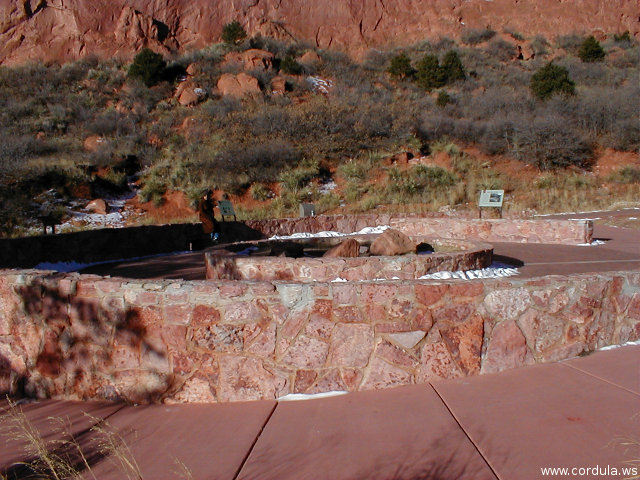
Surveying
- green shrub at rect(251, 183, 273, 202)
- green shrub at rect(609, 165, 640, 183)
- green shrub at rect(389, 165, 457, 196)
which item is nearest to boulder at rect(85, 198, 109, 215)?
green shrub at rect(251, 183, 273, 202)

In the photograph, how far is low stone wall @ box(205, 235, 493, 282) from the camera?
25.4 feet

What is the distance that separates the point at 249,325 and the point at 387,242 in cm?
643

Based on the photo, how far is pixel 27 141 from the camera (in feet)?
83.6

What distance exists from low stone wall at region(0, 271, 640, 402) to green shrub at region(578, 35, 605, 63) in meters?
49.3

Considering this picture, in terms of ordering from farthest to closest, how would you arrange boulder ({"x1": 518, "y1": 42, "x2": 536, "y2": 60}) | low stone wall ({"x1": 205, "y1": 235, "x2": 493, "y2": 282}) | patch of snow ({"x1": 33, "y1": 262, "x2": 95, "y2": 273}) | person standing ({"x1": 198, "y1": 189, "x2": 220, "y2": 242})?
boulder ({"x1": 518, "y1": 42, "x2": 536, "y2": 60}), person standing ({"x1": 198, "y1": 189, "x2": 220, "y2": 242}), patch of snow ({"x1": 33, "y1": 262, "x2": 95, "y2": 273}), low stone wall ({"x1": 205, "y1": 235, "x2": 493, "y2": 282})

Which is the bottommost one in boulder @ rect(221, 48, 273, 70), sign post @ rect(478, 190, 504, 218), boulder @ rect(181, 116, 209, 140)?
sign post @ rect(478, 190, 504, 218)

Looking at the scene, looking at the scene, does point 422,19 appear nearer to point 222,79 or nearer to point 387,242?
point 222,79

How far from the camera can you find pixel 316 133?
97.6 feet

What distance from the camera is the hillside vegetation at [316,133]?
23.1 metres

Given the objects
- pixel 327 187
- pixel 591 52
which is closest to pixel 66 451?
pixel 327 187

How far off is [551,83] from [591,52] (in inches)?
510

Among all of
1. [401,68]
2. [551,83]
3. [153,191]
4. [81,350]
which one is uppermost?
[401,68]

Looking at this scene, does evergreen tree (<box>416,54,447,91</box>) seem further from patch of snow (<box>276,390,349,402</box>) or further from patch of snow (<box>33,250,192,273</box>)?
patch of snow (<box>276,390,349,402</box>)

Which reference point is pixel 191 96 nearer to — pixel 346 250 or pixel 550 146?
pixel 550 146
